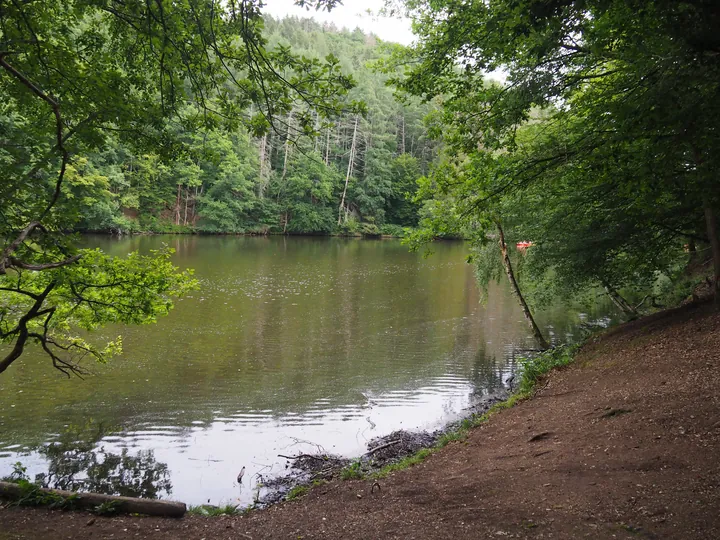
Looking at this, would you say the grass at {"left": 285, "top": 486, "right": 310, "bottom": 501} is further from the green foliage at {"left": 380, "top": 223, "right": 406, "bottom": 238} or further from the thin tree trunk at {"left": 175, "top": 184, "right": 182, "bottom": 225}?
the green foliage at {"left": 380, "top": 223, "right": 406, "bottom": 238}

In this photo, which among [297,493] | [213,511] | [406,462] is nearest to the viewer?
[213,511]

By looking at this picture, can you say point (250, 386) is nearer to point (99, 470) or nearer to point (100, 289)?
point (99, 470)

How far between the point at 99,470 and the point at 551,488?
7.38 metres

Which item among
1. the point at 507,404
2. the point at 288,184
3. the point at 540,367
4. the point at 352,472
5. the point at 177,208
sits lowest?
the point at 352,472

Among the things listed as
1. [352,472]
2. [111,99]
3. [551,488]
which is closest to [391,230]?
[352,472]

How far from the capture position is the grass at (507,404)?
316 inches

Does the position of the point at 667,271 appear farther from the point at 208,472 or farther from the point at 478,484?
the point at 208,472

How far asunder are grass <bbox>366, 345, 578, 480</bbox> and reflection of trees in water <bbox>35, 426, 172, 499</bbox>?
3225 millimetres

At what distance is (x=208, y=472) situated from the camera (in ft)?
28.5

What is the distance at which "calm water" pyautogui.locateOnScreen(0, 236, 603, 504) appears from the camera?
355 inches

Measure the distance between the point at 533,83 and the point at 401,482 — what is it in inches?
238

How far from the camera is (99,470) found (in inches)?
339

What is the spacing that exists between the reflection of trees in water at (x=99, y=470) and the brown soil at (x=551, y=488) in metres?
2.57

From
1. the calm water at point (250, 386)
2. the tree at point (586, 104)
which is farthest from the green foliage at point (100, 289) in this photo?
the tree at point (586, 104)
